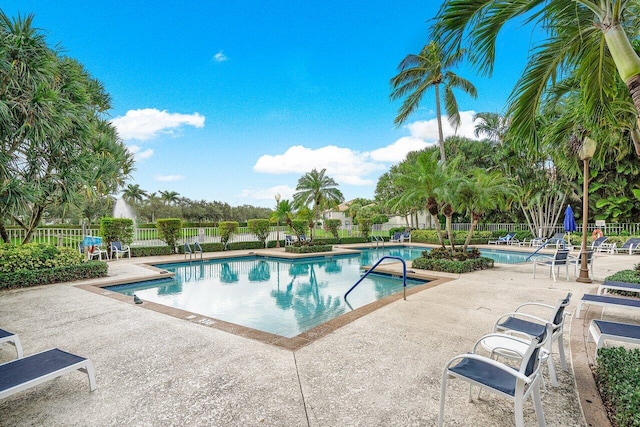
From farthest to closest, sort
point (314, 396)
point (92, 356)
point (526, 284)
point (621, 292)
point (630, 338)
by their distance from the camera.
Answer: point (526, 284)
point (621, 292)
point (92, 356)
point (630, 338)
point (314, 396)

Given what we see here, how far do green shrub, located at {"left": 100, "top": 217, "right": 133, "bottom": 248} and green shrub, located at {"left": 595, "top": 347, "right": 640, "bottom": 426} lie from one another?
52.2ft

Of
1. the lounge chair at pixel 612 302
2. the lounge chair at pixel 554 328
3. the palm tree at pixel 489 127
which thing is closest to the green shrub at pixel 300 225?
the palm tree at pixel 489 127

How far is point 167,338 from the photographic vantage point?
408 cm

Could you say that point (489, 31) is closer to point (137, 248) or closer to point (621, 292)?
point (621, 292)

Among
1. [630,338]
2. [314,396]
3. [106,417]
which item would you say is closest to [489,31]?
[630,338]

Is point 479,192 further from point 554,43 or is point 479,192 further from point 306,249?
point 306,249

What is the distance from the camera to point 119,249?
1346 cm

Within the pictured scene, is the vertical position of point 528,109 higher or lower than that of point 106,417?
higher

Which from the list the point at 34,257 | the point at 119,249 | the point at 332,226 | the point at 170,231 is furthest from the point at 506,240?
the point at 34,257

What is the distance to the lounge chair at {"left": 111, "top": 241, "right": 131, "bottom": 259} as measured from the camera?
523 inches

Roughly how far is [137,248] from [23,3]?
31.8 feet

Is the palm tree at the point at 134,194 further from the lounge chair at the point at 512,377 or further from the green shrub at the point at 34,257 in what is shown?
the lounge chair at the point at 512,377

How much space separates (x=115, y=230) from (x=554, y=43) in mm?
15892

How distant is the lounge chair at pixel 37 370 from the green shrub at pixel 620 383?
168 inches
